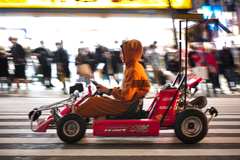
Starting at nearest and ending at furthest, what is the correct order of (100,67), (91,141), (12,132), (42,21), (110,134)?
(110,134)
(91,141)
(12,132)
(100,67)
(42,21)

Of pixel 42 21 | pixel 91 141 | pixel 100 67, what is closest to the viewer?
pixel 91 141

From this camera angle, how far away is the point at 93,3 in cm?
1658

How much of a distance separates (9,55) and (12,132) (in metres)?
7.24

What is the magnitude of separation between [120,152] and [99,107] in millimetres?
758

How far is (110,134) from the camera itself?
16.0ft

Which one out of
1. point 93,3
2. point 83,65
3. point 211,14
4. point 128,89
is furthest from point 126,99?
point 93,3

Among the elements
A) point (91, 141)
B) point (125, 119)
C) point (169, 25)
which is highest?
point (169, 25)

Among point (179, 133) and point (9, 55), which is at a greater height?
point (9, 55)

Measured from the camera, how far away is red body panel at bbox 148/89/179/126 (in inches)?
200

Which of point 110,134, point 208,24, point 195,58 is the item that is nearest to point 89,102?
point 110,134

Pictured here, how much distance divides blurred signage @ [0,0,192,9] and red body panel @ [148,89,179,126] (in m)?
12.2

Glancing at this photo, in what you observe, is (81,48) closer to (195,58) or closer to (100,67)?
(100,67)

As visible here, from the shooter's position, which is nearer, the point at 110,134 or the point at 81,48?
the point at 110,134

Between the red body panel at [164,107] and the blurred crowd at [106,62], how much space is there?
6.83m
